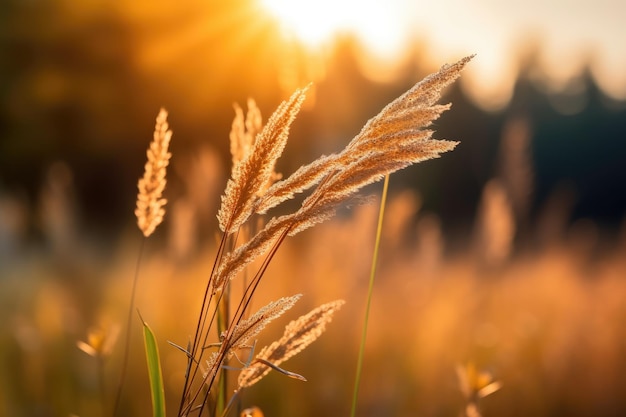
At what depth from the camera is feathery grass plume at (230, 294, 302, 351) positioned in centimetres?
96

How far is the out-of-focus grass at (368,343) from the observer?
3.51 m

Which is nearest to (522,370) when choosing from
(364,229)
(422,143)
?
(364,229)

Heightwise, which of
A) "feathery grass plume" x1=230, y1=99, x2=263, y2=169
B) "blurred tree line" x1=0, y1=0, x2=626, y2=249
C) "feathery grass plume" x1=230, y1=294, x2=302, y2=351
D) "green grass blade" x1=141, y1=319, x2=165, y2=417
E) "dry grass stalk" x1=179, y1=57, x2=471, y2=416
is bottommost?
"green grass blade" x1=141, y1=319, x2=165, y2=417

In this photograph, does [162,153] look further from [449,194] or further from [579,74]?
[579,74]

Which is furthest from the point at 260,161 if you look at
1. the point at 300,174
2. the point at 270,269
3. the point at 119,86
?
the point at 119,86

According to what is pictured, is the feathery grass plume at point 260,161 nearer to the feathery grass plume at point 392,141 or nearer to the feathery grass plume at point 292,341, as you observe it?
the feathery grass plume at point 392,141

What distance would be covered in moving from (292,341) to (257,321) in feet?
0.40

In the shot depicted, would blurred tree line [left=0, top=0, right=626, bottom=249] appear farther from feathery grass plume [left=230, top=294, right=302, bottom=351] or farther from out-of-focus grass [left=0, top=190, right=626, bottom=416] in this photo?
feathery grass plume [left=230, top=294, right=302, bottom=351]

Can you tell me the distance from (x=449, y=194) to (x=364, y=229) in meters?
19.1

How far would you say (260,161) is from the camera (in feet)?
3.26

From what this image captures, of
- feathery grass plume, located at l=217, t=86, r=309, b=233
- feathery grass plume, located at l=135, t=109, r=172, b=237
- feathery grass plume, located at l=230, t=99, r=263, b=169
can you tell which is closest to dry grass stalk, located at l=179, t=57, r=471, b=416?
feathery grass plume, located at l=217, t=86, r=309, b=233

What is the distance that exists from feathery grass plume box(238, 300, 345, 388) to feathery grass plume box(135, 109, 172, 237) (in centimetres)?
28

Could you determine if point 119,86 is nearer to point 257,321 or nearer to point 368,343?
point 368,343

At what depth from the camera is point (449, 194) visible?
21969 millimetres
